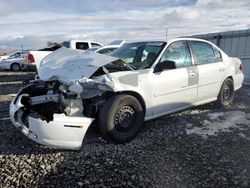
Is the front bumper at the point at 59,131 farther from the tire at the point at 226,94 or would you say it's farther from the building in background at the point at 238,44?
the building in background at the point at 238,44

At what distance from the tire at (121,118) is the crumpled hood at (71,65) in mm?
555

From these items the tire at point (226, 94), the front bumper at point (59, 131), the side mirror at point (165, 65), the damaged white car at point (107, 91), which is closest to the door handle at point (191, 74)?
the damaged white car at point (107, 91)

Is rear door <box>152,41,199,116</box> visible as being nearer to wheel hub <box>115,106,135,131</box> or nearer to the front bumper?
wheel hub <box>115,106,135,131</box>

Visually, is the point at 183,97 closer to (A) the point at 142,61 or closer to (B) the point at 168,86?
(B) the point at 168,86

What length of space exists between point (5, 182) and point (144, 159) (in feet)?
5.76

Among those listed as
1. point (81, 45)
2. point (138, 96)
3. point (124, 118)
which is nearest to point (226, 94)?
point (138, 96)

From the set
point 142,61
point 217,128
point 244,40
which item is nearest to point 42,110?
point 142,61

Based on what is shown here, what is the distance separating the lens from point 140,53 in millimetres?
5824

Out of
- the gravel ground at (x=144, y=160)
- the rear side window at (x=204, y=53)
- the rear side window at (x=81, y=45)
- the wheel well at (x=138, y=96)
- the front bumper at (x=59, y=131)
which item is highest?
the rear side window at (x=204, y=53)

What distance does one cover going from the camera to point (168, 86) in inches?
212

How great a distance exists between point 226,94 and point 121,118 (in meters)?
3.25

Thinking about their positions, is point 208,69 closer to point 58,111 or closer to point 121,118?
point 121,118

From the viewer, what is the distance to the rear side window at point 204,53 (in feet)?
20.1

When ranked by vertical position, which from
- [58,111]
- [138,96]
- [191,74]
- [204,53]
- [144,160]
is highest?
[204,53]
